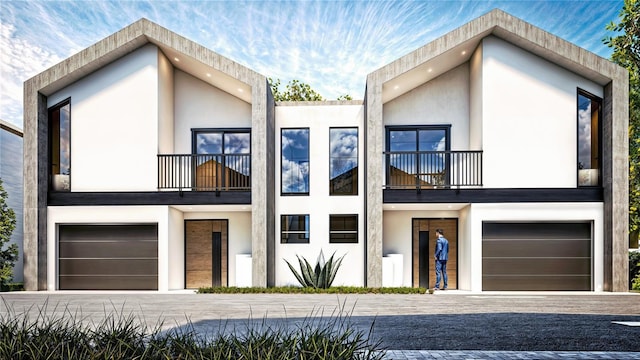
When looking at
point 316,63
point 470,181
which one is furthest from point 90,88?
point 316,63

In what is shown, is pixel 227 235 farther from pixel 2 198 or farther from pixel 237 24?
pixel 237 24

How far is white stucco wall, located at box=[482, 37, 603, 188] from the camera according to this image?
1272cm

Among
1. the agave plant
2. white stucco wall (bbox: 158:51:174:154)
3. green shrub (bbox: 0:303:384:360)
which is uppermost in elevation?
white stucco wall (bbox: 158:51:174:154)

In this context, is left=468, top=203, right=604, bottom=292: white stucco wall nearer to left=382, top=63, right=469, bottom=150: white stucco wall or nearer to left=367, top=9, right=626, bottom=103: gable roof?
left=382, top=63, right=469, bottom=150: white stucco wall

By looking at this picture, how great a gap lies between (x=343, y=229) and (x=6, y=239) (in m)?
9.80

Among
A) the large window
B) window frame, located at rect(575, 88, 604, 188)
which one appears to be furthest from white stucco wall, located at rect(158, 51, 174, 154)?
window frame, located at rect(575, 88, 604, 188)

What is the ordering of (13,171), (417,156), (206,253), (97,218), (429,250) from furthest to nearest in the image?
1. (13,171)
2. (206,253)
3. (429,250)
4. (417,156)
5. (97,218)

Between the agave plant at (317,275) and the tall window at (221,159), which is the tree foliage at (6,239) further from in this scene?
the agave plant at (317,275)

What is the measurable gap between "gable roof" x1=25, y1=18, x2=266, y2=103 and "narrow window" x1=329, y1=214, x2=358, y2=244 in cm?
473

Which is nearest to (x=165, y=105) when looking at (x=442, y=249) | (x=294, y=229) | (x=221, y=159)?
(x=221, y=159)

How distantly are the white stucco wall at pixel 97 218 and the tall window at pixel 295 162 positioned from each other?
3.67 metres

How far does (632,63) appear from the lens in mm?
14094

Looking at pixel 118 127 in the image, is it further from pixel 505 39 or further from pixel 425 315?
pixel 505 39

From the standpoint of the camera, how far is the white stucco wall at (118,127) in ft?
43.0
